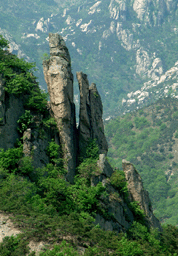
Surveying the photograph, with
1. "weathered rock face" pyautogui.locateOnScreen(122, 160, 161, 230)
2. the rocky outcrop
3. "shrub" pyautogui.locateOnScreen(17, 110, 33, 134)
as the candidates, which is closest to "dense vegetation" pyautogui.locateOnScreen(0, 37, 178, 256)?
"shrub" pyautogui.locateOnScreen(17, 110, 33, 134)

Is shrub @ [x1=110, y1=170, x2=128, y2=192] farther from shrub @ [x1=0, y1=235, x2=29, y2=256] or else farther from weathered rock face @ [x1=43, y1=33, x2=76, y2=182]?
shrub @ [x1=0, y1=235, x2=29, y2=256]

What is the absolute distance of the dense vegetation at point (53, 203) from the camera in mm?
22453

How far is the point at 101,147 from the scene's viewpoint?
4584cm

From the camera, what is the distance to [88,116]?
42531mm

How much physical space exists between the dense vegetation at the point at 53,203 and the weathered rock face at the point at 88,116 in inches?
66.2

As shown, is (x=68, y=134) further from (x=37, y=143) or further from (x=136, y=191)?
(x=136, y=191)

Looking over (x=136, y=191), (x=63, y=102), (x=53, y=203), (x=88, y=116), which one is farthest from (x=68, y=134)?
(x=136, y=191)

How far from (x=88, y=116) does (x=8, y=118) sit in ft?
43.7

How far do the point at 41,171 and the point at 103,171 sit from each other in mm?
7858

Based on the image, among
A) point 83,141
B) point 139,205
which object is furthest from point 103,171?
point 139,205

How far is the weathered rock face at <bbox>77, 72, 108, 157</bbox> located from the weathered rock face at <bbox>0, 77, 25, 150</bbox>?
945 cm

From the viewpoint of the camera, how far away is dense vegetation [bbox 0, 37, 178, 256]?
22.5m

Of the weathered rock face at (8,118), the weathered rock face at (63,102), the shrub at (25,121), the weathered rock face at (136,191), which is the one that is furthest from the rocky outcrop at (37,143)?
the weathered rock face at (136,191)

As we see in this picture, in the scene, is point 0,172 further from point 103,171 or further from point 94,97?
Answer: point 94,97
